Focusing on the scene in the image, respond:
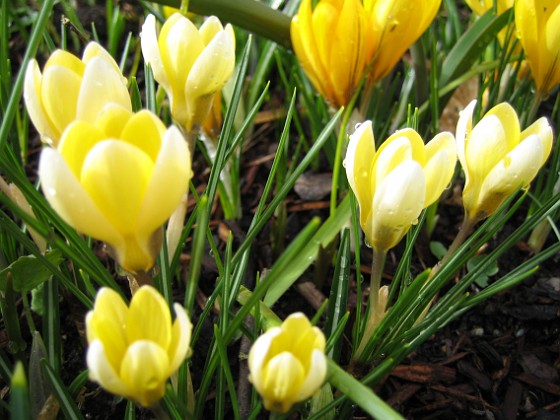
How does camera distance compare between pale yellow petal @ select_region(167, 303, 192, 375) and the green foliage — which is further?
the green foliage

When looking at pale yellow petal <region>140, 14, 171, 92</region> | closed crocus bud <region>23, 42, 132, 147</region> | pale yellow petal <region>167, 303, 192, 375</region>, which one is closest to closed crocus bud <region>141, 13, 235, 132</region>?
pale yellow petal <region>140, 14, 171, 92</region>

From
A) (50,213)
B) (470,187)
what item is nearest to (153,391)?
(50,213)

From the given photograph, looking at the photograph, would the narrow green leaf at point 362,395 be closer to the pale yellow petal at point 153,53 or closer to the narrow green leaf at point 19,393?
the narrow green leaf at point 19,393

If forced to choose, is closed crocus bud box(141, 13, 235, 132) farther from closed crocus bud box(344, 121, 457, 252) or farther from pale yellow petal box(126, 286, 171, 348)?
pale yellow petal box(126, 286, 171, 348)

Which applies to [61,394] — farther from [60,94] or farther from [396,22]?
[396,22]

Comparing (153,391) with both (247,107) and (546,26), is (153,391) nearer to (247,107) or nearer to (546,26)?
(546,26)

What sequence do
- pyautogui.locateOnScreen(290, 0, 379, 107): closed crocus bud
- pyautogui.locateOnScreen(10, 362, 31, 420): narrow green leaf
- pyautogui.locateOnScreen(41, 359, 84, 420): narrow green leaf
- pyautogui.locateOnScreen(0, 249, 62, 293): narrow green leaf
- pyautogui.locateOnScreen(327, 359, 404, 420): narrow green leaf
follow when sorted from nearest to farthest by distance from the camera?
pyautogui.locateOnScreen(10, 362, 31, 420): narrow green leaf
pyautogui.locateOnScreen(327, 359, 404, 420): narrow green leaf
pyautogui.locateOnScreen(41, 359, 84, 420): narrow green leaf
pyautogui.locateOnScreen(0, 249, 62, 293): narrow green leaf
pyautogui.locateOnScreen(290, 0, 379, 107): closed crocus bud
